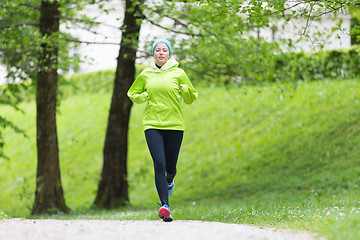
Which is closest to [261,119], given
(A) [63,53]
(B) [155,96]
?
(A) [63,53]

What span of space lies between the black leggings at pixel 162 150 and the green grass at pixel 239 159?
1.17 metres

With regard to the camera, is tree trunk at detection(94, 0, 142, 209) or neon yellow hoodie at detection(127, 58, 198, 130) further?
tree trunk at detection(94, 0, 142, 209)

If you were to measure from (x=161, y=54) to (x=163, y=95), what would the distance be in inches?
22.6

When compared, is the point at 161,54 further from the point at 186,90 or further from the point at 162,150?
the point at 162,150

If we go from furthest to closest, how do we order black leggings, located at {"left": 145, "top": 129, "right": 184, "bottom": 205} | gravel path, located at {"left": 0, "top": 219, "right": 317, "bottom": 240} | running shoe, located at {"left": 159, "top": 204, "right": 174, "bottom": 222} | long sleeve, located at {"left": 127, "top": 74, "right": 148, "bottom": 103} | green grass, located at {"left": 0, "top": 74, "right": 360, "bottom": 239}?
A: 1. green grass, located at {"left": 0, "top": 74, "right": 360, "bottom": 239}
2. long sleeve, located at {"left": 127, "top": 74, "right": 148, "bottom": 103}
3. black leggings, located at {"left": 145, "top": 129, "right": 184, "bottom": 205}
4. running shoe, located at {"left": 159, "top": 204, "right": 174, "bottom": 222}
5. gravel path, located at {"left": 0, "top": 219, "right": 317, "bottom": 240}

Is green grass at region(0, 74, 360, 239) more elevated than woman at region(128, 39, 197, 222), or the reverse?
woman at region(128, 39, 197, 222)

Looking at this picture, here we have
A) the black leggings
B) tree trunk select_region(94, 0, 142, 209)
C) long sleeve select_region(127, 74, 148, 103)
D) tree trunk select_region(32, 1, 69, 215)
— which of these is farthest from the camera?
tree trunk select_region(94, 0, 142, 209)

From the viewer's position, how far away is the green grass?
416 inches

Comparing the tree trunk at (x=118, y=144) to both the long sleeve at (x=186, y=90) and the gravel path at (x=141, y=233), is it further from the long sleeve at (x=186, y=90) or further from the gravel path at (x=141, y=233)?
the gravel path at (x=141, y=233)

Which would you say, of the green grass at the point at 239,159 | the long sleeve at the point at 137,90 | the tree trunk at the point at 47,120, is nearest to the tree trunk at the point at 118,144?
the green grass at the point at 239,159

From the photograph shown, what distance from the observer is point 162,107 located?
648cm

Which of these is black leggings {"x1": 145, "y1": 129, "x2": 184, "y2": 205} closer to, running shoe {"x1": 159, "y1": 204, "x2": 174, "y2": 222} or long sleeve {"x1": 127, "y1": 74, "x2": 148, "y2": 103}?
running shoe {"x1": 159, "y1": 204, "x2": 174, "y2": 222}

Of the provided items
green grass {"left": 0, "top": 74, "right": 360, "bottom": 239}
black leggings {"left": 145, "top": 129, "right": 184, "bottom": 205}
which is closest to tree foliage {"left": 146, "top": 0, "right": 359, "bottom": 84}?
green grass {"left": 0, "top": 74, "right": 360, "bottom": 239}

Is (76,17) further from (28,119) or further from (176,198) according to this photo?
(28,119)
